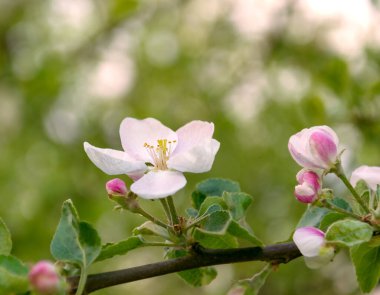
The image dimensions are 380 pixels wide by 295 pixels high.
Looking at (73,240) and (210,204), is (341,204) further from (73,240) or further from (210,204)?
(73,240)

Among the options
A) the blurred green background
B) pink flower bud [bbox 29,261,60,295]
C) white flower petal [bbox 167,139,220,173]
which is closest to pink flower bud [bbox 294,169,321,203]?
white flower petal [bbox 167,139,220,173]

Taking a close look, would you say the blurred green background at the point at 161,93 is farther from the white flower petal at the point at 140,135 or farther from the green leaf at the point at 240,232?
the green leaf at the point at 240,232

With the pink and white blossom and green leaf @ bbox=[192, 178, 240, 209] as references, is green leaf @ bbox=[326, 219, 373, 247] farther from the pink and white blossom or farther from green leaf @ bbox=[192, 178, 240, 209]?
green leaf @ bbox=[192, 178, 240, 209]

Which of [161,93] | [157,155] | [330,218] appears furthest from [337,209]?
[161,93]

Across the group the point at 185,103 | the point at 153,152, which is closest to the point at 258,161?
the point at 185,103

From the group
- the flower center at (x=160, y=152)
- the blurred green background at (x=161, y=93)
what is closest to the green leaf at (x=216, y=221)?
the flower center at (x=160, y=152)

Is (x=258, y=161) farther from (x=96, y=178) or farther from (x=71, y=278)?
(x=71, y=278)
